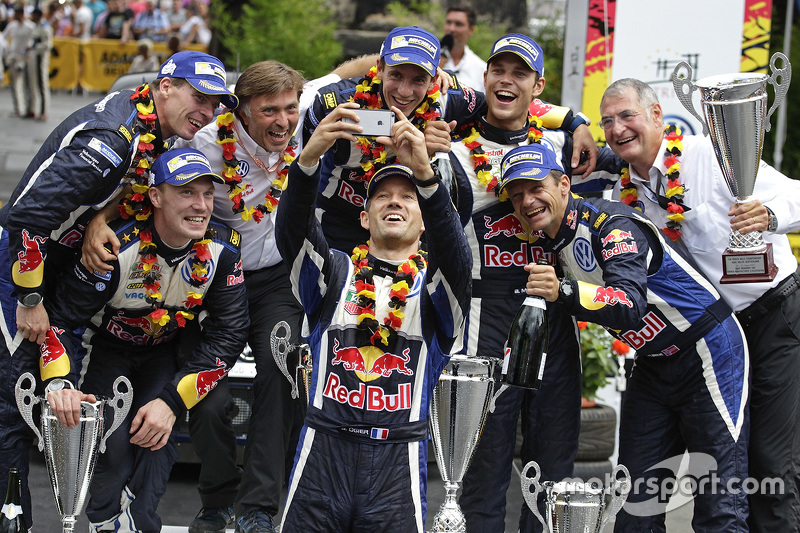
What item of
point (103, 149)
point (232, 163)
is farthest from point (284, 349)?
point (103, 149)

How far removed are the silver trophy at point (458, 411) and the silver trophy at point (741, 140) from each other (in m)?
1.42

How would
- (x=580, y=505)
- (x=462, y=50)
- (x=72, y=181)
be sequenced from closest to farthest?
(x=580, y=505), (x=72, y=181), (x=462, y=50)

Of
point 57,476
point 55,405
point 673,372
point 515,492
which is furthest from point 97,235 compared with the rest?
point 515,492

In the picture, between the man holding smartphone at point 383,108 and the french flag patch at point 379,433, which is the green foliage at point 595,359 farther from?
the french flag patch at point 379,433

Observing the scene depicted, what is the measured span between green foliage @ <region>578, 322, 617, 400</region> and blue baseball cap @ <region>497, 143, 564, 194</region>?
6.83 feet

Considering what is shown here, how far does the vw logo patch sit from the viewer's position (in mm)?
5008

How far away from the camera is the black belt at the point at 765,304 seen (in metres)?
5.31

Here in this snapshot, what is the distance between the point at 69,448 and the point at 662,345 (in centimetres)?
291

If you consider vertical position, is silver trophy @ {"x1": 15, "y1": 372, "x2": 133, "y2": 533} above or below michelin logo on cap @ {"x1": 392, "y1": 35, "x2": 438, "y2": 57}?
below

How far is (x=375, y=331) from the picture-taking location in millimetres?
4387

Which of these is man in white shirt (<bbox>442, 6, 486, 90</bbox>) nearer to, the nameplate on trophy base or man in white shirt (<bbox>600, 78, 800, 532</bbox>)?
man in white shirt (<bbox>600, 78, 800, 532</bbox>)

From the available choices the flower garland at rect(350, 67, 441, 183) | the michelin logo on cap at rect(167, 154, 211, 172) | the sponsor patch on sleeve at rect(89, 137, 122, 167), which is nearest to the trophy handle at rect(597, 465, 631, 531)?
the flower garland at rect(350, 67, 441, 183)

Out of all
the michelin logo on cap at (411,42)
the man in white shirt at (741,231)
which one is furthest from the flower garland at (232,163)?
the man in white shirt at (741,231)

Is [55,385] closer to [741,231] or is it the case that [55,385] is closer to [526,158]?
[526,158]
